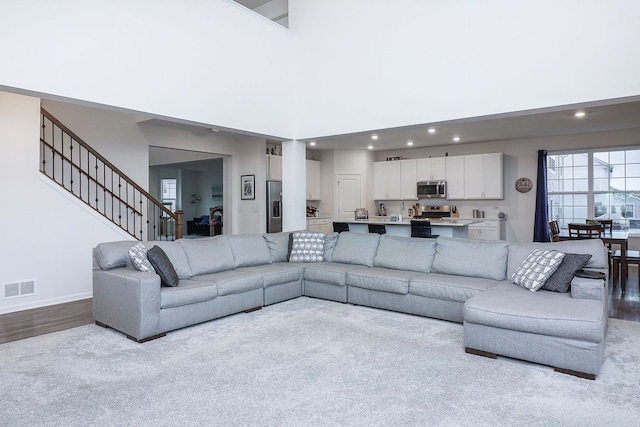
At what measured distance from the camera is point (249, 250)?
5.23 meters

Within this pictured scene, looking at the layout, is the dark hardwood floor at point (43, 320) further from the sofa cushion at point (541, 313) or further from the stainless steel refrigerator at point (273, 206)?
the stainless steel refrigerator at point (273, 206)

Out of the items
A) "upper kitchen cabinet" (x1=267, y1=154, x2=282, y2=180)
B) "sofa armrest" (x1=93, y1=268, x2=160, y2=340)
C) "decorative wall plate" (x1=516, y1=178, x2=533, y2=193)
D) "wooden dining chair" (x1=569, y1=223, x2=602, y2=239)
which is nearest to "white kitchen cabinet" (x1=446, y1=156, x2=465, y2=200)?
"decorative wall plate" (x1=516, y1=178, x2=533, y2=193)

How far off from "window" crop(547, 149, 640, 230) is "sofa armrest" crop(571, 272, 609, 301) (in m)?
5.84

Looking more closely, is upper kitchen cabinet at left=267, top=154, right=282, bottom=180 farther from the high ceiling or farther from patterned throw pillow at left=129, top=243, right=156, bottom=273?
patterned throw pillow at left=129, top=243, right=156, bottom=273

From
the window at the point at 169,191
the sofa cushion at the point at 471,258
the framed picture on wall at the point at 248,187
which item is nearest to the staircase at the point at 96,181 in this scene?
the framed picture on wall at the point at 248,187

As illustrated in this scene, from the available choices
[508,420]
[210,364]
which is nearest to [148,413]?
[210,364]

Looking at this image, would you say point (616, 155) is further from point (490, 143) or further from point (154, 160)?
point (154, 160)

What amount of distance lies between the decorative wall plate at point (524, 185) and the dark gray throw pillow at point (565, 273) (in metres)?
5.46

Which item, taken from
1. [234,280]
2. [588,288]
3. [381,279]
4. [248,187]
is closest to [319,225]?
[248,187]

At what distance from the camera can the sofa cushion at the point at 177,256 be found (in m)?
4.34

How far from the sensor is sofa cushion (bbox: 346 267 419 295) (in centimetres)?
429

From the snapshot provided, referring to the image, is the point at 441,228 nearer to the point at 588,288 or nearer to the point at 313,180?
the point at 588,288

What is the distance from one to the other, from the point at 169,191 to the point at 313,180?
7.72m

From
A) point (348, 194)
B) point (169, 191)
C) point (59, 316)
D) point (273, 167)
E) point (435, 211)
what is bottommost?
point (59, 316)
